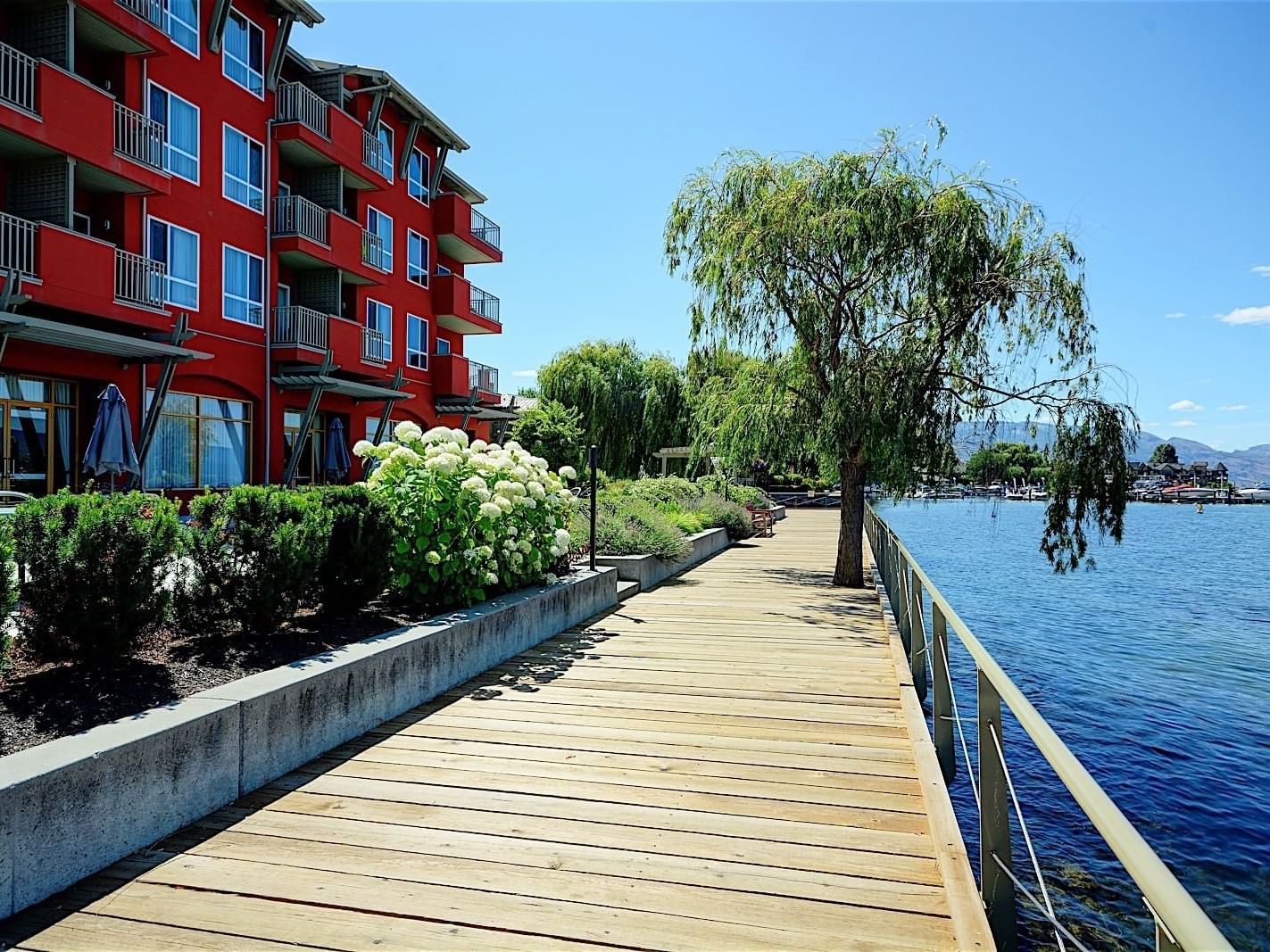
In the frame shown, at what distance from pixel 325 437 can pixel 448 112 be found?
10.8 meters

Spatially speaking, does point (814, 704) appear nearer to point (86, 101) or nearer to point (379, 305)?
point (86, 101)

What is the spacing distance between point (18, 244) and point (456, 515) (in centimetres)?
956

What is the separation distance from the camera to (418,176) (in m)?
24.8

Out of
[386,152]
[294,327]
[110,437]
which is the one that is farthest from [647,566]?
[386,152]

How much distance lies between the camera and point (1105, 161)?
12203mm

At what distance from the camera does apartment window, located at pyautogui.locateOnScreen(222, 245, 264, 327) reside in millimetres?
17000

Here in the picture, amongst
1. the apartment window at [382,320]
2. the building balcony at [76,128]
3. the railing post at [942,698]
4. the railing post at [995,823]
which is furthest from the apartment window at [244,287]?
the railing post at [995,823]

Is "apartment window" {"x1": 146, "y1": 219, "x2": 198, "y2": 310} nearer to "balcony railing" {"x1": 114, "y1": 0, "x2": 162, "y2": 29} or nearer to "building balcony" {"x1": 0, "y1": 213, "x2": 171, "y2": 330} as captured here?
"building balcony" {"x1": 0, "y1": 213, "x2": 171, "y2": 330}

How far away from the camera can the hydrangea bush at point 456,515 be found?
6406mm

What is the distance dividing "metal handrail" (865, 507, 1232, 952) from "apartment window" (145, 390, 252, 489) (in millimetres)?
13758

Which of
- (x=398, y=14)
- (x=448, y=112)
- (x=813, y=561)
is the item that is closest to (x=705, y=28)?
(x=398, y=14)

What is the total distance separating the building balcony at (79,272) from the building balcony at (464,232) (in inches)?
466

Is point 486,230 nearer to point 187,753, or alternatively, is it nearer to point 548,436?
point 548,436

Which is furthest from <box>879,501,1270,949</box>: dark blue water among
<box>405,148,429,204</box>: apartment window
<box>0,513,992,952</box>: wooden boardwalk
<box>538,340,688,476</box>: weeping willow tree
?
<box>405,148,429,204</box>: apartment window
